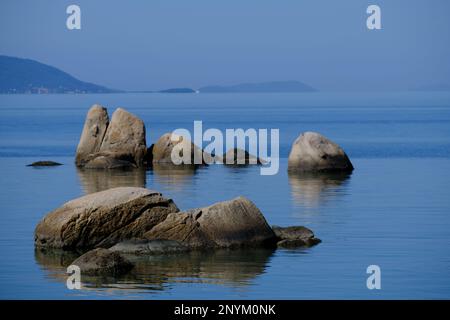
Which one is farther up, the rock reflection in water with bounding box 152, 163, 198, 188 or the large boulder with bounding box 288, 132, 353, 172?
the large boulder with bounding box 288, 132, 353, 172

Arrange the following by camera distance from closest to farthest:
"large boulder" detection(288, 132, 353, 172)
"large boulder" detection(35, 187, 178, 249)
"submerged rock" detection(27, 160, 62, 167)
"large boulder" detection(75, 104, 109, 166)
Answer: "large boulder" detection(35, 187, 178, 249), "large boulder" detection(288, 132, 353, 172), "large boulder" detection(75, 104, 109, 166), "submerged rock" detection(27, 160, 62, 167)

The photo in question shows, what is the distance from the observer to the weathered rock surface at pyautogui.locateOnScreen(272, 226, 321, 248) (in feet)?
99.9

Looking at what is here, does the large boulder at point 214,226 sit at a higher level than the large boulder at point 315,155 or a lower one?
lower

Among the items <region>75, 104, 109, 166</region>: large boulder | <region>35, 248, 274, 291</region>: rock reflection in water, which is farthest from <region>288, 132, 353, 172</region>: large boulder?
<region>35, 248, 274, 291</region>: rock reflection in water

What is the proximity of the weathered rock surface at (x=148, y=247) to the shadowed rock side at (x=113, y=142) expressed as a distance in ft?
83.4

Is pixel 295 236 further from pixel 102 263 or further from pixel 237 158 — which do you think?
pixel 237 158

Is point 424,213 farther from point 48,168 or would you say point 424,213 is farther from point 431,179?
point 48,168

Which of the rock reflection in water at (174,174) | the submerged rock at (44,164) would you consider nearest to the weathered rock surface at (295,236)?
the rock reflection in water at (174,174)

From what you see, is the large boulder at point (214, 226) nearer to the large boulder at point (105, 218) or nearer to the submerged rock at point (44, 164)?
the large boulder at point (105, 218)

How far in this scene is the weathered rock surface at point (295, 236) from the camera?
99.9ft

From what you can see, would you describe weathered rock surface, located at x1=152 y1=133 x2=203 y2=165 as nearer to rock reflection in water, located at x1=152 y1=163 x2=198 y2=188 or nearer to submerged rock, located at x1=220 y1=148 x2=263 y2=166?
rock reflection in water, located at x1=152 y1=163 x2=198 y2=188

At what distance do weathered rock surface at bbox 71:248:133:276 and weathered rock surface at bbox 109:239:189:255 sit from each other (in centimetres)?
175

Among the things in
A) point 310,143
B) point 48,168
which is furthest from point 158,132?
point 310,143

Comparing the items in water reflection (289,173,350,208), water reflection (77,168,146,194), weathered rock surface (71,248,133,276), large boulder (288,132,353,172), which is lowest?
weathered rock surface (71,248,133,276)
